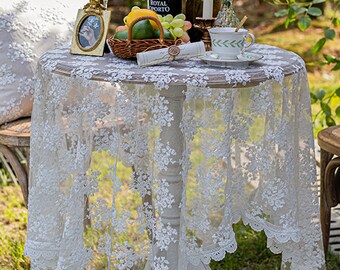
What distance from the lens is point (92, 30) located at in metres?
2.17

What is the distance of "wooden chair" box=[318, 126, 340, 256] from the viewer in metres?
2.58

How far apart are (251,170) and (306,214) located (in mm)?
270

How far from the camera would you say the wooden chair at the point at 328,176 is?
2.58m

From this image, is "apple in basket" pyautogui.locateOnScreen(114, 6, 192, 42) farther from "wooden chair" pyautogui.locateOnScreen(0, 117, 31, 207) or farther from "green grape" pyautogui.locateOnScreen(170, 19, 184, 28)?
"wooden chair" pyautogui.locateOnScreen(0, 117, 31, 207)

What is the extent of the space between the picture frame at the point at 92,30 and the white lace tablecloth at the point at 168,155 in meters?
0.06

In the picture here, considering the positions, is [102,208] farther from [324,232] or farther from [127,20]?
[324,232]

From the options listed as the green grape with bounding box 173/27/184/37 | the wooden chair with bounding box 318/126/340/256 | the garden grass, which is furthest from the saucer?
the wooden chair with bounding box 318/126/340/256

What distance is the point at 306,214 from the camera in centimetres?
226

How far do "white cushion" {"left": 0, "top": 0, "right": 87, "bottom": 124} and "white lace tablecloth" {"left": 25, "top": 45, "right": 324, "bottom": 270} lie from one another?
48 centimetres

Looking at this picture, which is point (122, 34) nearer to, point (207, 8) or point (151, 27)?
point (151, 27)

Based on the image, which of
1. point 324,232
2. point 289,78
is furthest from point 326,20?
point 289,78

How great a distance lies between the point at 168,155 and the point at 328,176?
95cm

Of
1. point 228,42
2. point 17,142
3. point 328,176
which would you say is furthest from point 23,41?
point 328,176

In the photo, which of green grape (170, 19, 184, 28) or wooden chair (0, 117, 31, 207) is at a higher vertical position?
green grape (170, 19, 184, 28)
